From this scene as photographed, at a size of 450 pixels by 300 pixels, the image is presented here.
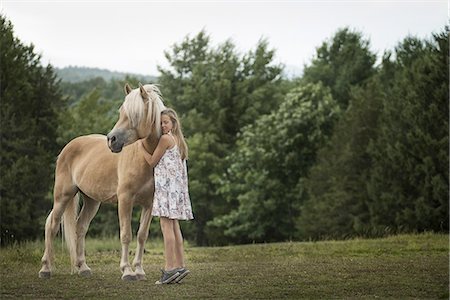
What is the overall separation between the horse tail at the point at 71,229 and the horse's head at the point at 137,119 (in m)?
2.04

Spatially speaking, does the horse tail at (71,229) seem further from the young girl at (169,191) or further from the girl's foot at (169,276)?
the girl's foot at (169,276)

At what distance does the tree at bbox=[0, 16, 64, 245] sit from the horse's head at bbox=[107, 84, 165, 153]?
29.7m

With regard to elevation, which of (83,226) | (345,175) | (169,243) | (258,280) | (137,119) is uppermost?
(345,175)

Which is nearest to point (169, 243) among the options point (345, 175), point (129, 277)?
point (129, 277)

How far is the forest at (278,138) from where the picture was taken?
3762cm

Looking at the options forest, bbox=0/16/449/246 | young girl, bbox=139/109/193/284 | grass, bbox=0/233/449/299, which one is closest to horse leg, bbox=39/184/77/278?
grass, bbox=0/233/449/299

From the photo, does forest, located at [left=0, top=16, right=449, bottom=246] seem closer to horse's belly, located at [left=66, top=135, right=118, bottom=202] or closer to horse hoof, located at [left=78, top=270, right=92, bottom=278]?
horse's belly, located at [left=66, top=135, right=118, bottom=202]

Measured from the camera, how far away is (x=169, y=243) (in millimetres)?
10609

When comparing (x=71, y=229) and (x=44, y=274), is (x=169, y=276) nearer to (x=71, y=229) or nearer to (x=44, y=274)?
(x=44, y=274)

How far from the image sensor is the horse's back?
11.8m

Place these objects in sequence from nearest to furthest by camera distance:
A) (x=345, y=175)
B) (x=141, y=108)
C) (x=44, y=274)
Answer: (x=141, y=108), (x=44, y=274), (x=345, y=175)

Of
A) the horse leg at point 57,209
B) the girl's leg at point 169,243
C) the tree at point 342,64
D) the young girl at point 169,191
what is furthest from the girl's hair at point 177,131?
the tree at point 342,64

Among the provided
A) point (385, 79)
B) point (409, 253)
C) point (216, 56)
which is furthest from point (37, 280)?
point (216, 56)

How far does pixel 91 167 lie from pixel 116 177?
506 millimetres
